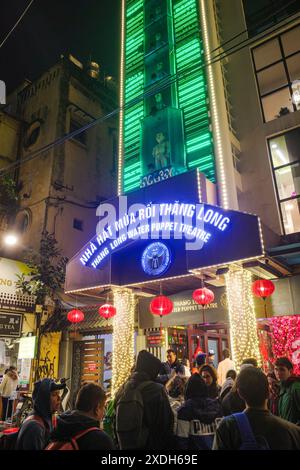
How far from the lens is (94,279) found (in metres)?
10.8

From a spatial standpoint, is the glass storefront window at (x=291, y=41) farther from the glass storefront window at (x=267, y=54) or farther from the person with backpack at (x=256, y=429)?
the person with backpack at (x=256, y=429)

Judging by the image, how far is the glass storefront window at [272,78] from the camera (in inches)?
492

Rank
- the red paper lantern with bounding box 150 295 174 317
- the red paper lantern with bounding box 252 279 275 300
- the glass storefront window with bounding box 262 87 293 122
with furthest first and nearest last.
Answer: the glass storefront window with bounding box 262 87 293 122 → the red paper lantern with bounding box 150 295 174 317 → the red paper lantern with bounding box 252 279 275 300

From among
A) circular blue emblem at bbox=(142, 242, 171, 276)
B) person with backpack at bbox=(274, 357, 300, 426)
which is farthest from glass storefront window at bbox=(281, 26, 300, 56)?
person with backpack at bbox=(274, 357, 300, 426)

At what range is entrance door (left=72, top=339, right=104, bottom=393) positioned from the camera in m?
14.4

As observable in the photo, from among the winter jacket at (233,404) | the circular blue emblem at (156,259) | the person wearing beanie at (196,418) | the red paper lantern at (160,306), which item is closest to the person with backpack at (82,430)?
the person wearing beanie at (196,418)

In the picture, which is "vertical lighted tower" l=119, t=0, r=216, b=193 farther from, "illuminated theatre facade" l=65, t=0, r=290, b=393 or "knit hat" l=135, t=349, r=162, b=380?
"knit hat" l=135, t=349, r=162, b=380

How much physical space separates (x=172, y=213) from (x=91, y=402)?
668cm

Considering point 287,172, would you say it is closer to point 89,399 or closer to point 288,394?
point 288,394

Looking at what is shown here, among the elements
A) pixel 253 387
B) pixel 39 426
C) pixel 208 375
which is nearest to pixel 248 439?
pixel 253 387

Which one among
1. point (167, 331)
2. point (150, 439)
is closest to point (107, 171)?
point (167, 331)

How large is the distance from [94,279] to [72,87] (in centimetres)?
1456

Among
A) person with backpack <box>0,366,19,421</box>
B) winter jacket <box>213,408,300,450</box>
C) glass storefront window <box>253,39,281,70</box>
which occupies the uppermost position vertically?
glass storefront window <box>253,39,281,70</box>

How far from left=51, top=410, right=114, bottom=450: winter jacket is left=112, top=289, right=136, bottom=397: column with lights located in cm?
838
